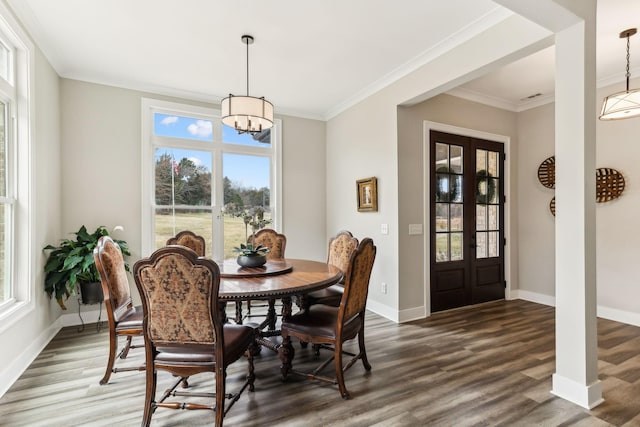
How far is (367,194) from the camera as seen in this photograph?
4230 mm

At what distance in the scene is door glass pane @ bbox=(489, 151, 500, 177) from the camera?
460 centimetres

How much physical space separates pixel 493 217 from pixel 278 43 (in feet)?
12.1

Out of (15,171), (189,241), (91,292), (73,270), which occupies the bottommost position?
(91,292)

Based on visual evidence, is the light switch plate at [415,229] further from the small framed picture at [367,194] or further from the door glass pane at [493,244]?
the door glass pane at [493,244]

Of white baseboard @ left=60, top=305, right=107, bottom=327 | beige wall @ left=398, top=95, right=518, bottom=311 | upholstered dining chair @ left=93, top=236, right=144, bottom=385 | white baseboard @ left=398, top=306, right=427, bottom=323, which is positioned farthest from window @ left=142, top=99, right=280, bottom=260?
white baseboard @ left=398, top=306, right=427, bottom=323

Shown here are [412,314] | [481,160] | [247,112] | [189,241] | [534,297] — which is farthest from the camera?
[534,297]

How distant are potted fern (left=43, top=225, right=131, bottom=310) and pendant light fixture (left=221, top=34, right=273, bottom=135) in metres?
1.98

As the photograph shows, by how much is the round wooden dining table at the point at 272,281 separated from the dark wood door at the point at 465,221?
1895 millimetres

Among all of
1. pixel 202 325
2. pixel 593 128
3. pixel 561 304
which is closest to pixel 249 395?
pixel 202 325

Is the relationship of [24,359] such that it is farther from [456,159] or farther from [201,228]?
Result: [456,159]

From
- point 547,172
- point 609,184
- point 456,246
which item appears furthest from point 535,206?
point 456,246

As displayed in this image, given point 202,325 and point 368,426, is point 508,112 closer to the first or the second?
point 368,426

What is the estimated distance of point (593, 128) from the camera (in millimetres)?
2121

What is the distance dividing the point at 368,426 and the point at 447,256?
277 cm
